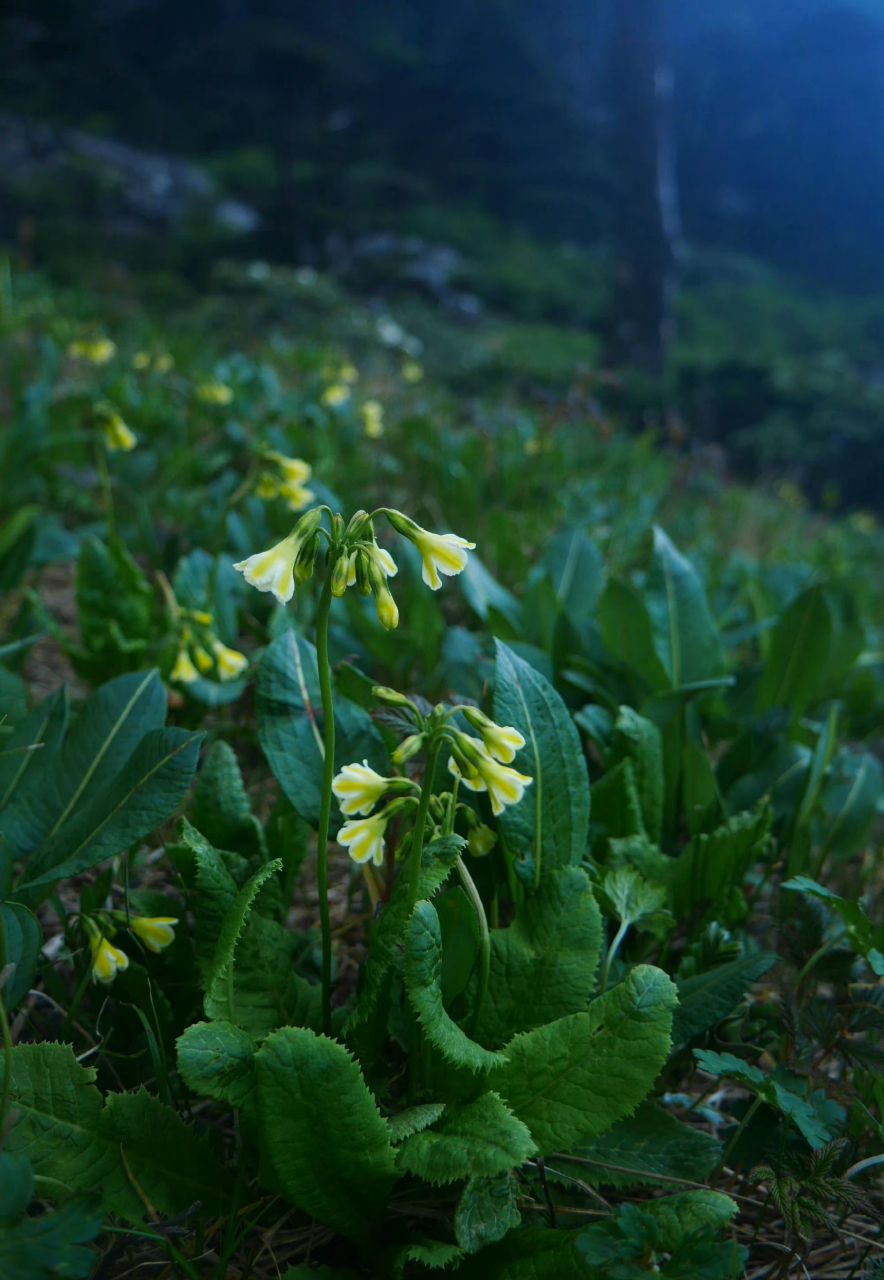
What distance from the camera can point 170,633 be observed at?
1.99 metres

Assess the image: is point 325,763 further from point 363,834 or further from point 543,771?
point 543,771

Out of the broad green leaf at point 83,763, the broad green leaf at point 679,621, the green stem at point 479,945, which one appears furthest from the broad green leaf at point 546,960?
the broad green leaf at point 679,621

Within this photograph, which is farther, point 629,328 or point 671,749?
point 629,328

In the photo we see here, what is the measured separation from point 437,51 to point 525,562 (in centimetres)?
3115

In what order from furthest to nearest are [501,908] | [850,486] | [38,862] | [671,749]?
1. [850,486]
2. [671,749]
3. [501,908]
4. [38,862]

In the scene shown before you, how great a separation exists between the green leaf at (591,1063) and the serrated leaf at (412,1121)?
10 centimetres

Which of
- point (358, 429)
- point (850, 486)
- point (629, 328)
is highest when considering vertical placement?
point (358, 429)

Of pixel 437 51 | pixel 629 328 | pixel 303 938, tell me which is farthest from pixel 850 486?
pixel 437 51

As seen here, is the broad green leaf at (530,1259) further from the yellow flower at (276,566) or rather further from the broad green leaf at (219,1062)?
the yellow flower at (276,566)

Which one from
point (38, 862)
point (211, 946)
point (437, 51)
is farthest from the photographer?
point (437, 51)

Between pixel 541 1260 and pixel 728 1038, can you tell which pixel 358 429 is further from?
pixel 541 1260

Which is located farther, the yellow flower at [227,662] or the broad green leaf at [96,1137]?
the yellow flower at [227,662]

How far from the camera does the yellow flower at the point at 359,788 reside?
3.05 ft

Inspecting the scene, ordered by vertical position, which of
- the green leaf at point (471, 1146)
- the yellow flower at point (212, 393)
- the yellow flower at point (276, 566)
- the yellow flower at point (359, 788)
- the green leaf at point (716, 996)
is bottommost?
the yellow flower at point (212, 393)
